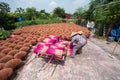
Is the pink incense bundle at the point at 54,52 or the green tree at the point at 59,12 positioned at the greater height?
the green tree at the point at 59,12

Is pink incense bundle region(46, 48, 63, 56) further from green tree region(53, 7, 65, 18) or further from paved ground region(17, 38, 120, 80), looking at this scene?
green tree region(53, 7, 65, 18)

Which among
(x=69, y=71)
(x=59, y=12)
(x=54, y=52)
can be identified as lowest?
(x=69, y=71)

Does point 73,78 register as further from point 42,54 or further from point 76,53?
point 76,53

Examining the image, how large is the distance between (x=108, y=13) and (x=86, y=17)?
32.8ft

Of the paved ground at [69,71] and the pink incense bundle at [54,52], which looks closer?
the paved ground at [69,71]

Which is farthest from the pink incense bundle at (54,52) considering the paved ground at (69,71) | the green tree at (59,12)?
the green tree at (59,12)

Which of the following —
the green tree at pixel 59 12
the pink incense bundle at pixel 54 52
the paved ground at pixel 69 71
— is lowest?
the paved ground at pixel 69 71

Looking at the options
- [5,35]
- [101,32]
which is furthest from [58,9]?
[5,35]

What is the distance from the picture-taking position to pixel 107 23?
42.4 feet

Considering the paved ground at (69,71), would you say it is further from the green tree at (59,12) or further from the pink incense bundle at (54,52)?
the green tree at (59,12)

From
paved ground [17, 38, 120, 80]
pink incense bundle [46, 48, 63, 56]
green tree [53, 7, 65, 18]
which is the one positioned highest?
green tree [53, 7, 65, 18]

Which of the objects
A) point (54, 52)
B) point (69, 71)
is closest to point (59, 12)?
point (54, 52)

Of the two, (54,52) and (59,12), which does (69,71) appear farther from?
(59,12)

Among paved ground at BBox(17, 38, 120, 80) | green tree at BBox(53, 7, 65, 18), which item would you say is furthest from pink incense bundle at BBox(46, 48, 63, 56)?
green tree at BBox(53, 7, 65, 18)
